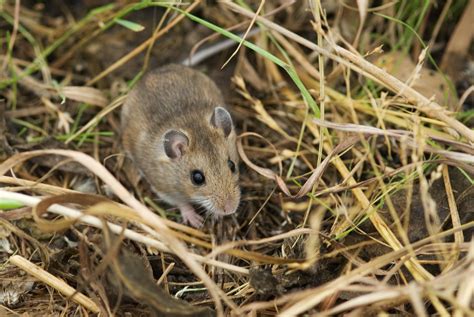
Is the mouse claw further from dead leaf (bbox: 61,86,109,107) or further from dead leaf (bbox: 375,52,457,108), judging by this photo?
dead leaf (bbox: 375,52,457,108)

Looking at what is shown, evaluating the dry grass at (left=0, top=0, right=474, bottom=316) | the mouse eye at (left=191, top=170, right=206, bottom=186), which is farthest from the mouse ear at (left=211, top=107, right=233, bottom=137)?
the mouse eye at (left=191, top=170, right=206, bottom=186)

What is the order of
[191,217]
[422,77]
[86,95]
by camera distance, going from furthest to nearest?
1. [86,95]
2. [422,77]
3. [191,217]

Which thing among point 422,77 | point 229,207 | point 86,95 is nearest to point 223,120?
point 229,207

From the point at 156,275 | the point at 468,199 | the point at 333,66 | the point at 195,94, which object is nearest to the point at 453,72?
the point at 333,66

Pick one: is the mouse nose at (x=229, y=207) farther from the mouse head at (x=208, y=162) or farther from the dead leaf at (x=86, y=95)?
the dead leaf at (x=86, y=95)

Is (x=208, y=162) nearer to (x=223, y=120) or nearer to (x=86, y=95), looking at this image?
(x=223, y=120)

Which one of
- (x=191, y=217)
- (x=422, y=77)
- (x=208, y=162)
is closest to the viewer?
(x=208, y=162)
